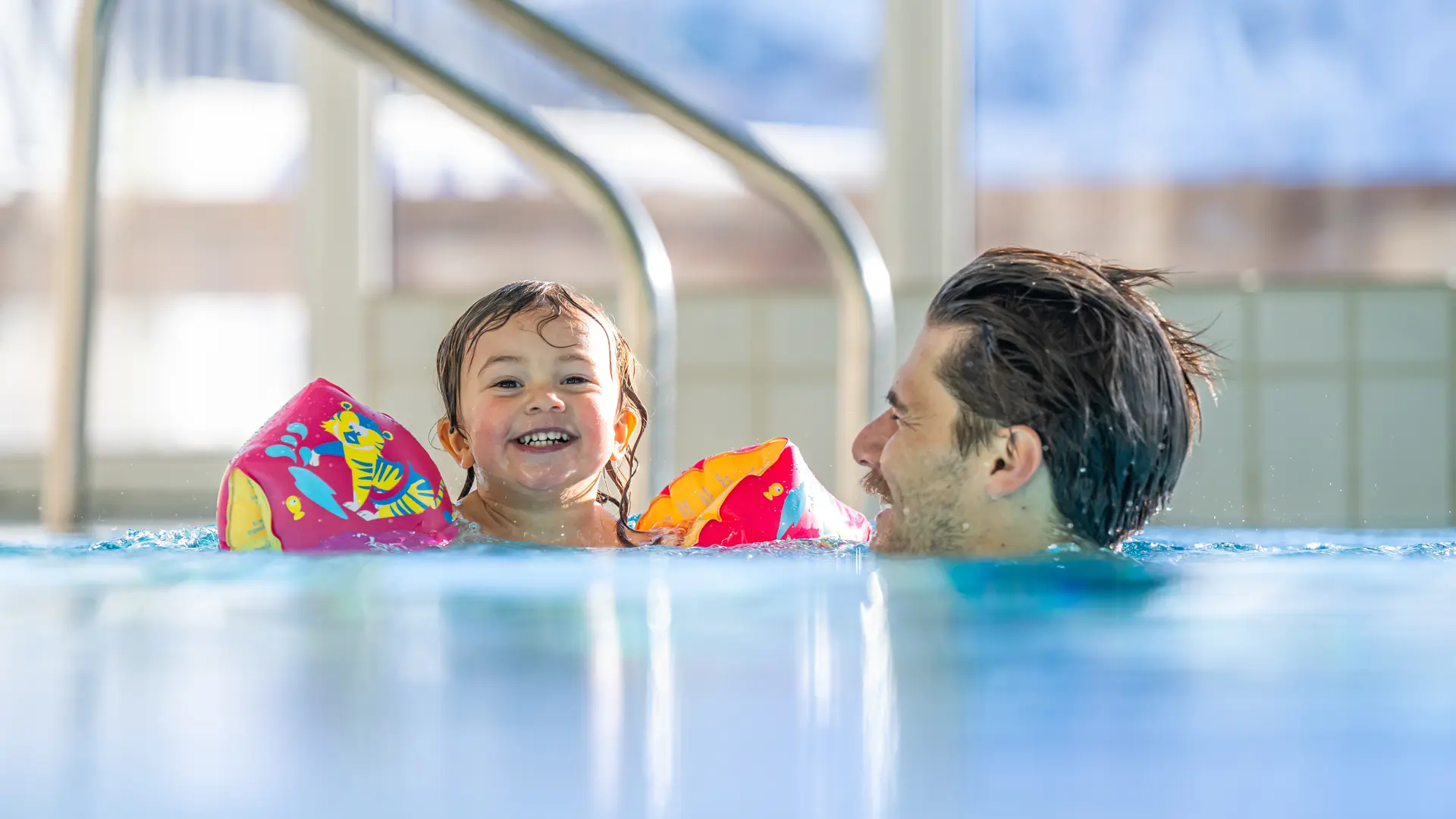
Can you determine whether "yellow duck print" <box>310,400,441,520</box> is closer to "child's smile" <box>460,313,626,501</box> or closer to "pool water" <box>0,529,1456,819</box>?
"child's smile" <box>460,313,626,501</box>

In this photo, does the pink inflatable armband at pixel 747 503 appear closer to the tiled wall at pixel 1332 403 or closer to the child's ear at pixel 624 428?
the child's ear at pixel 624 428

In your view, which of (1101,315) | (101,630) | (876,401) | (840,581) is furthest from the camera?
(876,401)

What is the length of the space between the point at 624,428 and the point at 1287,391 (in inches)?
86.8

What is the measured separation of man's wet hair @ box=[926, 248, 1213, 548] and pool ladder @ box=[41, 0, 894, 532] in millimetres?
681

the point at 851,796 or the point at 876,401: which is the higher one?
the point at 876,401

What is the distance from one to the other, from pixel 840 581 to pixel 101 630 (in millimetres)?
544

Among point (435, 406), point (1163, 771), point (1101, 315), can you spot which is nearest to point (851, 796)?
point (1163, 771)

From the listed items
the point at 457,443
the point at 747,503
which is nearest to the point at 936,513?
the point at 747,503

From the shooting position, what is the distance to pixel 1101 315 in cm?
140

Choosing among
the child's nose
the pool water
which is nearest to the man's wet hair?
the pool water

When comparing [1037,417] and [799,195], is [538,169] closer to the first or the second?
[799,195]

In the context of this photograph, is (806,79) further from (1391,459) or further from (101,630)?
(101,630)

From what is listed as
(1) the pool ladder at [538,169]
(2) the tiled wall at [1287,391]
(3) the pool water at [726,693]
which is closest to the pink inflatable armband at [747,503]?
(1) the pool ladder at [538,169]

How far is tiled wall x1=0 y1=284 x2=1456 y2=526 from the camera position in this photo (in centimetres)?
360
